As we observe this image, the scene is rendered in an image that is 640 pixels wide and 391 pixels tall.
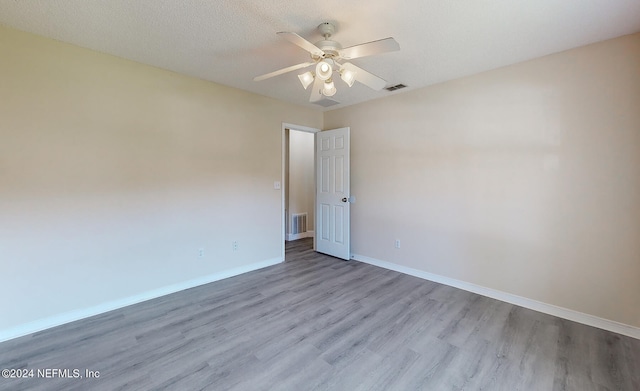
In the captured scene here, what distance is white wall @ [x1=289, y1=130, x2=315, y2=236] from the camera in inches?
232

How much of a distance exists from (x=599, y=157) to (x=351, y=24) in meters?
2.50

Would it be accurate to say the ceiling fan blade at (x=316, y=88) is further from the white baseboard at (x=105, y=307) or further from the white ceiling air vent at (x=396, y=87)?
the white baseboard at (x=105, y=307)

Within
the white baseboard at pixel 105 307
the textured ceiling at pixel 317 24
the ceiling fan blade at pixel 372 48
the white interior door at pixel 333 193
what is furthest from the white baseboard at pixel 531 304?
the ceiling fan blade at pixel 372 48

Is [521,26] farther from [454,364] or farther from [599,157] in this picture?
[454,364]

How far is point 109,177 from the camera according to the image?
8.71 feet

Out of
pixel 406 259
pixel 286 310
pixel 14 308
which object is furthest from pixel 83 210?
pixel 406 259

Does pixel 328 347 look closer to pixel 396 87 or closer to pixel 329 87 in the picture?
pixel 329 87

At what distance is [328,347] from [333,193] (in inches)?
106

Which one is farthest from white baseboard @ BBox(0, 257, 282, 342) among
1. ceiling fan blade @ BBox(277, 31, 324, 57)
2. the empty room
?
ceiling fan blade @ BBox(277, 31, 324, 57)

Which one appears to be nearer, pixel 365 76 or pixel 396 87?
pixel 365 76

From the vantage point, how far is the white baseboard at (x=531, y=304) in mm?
2311

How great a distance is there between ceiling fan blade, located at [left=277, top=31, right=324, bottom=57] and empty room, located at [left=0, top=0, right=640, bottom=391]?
0.03 m

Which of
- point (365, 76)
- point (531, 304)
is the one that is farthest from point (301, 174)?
point (531, 304)

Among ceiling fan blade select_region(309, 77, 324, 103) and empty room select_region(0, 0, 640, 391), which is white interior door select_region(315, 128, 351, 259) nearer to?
empty room select_region(0, 0, 640, 391)
